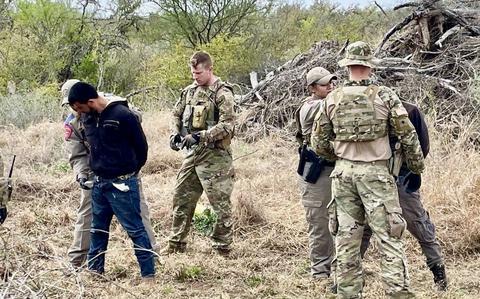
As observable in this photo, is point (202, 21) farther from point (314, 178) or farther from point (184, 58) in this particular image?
point (314, 178)

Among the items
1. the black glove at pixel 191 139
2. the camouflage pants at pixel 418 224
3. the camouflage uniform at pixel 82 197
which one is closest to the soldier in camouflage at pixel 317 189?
the camouflage pants at pixel 418 224

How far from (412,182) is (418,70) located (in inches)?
211

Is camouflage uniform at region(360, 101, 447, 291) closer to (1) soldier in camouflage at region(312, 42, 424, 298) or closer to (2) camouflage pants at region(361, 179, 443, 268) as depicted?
(2) camouflage pants at region(361, 179, 443, 268)

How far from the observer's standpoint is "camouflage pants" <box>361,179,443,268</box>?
455cm

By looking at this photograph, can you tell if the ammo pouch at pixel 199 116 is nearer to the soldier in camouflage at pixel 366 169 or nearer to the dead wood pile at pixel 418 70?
the soldier in camouflage at pixel 366 169

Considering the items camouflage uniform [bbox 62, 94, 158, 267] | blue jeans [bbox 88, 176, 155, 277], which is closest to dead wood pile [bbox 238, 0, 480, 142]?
blue jeans [bbox 88, 176, 155, 277]

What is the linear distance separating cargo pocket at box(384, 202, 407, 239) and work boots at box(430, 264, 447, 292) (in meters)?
0.89

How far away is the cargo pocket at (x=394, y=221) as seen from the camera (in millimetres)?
3990

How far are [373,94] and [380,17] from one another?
22347 mm

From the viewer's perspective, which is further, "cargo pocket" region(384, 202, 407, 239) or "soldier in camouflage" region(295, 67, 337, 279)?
"soldier in camouflage" region(295, 67, 337, 279)

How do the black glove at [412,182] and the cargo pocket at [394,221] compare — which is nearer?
the cargo pocket at [394,221]

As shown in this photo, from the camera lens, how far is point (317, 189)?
4977mm

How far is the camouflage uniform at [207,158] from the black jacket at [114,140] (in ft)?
2.64

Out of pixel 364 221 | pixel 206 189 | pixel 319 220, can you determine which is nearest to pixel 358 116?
pixel 364 221
